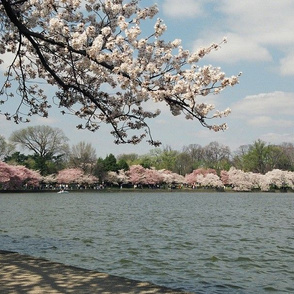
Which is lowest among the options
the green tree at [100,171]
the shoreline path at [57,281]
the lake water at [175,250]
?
the lake water at [175,250]

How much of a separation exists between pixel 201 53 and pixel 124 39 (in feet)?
4.59

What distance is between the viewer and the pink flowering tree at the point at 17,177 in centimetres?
6698

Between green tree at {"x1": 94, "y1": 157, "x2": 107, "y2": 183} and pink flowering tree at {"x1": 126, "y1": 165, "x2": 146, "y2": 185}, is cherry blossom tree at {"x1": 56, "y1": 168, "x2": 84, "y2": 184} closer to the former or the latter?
green tree at {"x1": 94, "y1": 157, "x2": 107, "y2": 183}

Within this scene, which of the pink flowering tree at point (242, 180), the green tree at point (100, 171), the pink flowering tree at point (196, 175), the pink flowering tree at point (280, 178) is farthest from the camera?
the pink flowering tree at point (196, 175)

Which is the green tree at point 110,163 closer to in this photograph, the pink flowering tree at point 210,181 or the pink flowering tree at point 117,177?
the pink flowering tree at point 117,177

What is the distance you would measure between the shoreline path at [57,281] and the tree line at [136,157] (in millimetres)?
70373

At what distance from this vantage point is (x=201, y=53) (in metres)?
6.95

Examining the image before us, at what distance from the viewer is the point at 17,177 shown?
229ft

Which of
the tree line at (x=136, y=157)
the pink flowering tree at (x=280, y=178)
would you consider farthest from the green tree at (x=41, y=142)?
the pink flowering tree at (x=280, y=178)

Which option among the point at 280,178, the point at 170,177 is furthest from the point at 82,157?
the point at 280,178

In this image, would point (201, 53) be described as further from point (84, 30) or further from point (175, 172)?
point (175, 172)

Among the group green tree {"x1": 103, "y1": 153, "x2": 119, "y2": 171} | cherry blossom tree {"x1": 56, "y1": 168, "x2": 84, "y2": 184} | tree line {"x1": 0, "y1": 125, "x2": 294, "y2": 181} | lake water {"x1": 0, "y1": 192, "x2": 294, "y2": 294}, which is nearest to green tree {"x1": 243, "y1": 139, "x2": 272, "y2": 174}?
tree line {"x1": 0, "y1": 125, "x2": 294, "y2": 181}

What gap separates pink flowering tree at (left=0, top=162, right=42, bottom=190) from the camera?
220 feet

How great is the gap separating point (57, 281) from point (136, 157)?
382 ft
